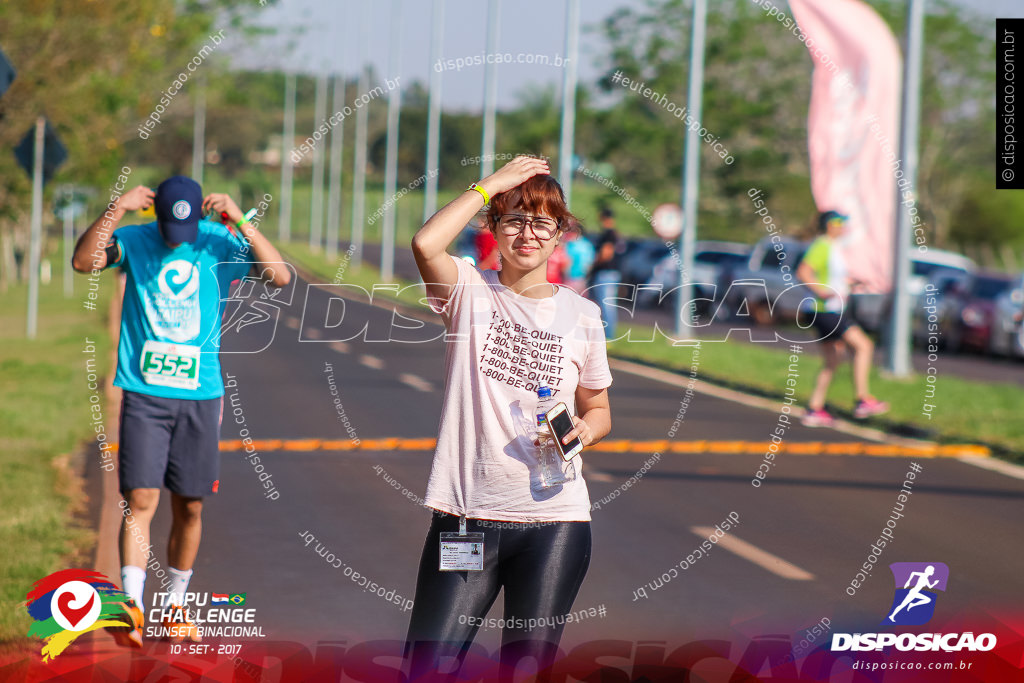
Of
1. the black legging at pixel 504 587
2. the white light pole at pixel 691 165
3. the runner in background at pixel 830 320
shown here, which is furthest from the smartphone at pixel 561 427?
the white light pole at pixel 691 165

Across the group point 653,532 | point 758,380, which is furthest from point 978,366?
point 653,532

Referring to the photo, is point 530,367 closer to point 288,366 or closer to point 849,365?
point 288,366

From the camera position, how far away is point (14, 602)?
20.4ft

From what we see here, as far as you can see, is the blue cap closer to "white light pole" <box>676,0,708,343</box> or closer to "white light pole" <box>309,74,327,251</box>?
"white light pole" <box>676,0,708,343</box>

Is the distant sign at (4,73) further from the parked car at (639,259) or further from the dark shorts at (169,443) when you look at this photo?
the parked car at (639,259)

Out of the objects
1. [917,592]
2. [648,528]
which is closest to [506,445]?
[917,592]

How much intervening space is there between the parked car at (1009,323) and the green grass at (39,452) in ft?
49.8

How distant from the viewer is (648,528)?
29.0 ft

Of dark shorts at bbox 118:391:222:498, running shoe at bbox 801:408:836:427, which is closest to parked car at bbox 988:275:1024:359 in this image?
running shoe at bbox 801:408:836:427

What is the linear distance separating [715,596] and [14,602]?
3.28m

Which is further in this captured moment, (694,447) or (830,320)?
(830,320)

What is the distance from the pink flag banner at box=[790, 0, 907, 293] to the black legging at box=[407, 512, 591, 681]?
33.0ft

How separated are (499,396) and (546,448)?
203 mm

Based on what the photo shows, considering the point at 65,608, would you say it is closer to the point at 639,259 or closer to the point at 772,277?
the point at 772,277
